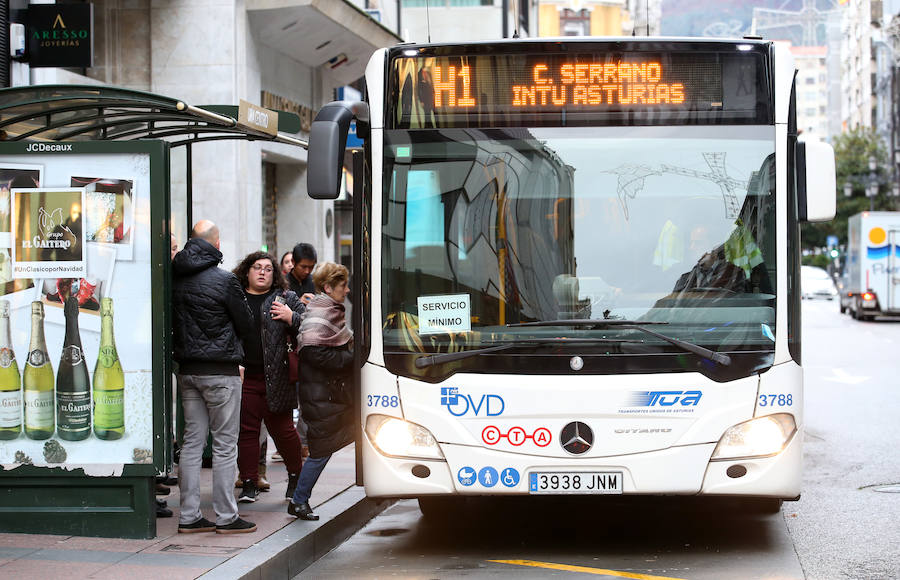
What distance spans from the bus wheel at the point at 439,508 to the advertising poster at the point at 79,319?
2.31 meters

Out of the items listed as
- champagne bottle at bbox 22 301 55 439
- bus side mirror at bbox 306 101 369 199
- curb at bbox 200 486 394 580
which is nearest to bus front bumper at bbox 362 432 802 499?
curb at bbox 200 486 394 580

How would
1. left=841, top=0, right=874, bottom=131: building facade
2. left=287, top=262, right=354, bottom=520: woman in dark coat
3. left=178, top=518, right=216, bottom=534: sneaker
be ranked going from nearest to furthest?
left=178, top=518, right=216, bottom=534: sneaker < left=287, top=262, right=354, bottom=520: woman in dark coat < left=841, top=0, right=874, bottom=131: building facade

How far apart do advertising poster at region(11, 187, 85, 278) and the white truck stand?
34190mm

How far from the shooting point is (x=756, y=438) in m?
6.87

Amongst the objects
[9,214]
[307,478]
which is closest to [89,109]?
[9,214]

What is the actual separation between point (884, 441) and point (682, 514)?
176 inches

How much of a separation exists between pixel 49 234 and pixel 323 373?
5.89ft

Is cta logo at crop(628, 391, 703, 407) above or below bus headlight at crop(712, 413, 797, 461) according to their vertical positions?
above

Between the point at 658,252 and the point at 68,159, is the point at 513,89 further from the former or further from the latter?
the point at 68,159

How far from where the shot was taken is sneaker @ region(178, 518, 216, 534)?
737 centimetres

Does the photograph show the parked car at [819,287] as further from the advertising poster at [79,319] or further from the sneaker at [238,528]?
the advertising poster at [79,319]

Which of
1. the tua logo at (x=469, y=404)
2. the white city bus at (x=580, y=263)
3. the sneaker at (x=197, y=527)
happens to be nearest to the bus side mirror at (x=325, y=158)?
the white city bus at (x=580, y=263)

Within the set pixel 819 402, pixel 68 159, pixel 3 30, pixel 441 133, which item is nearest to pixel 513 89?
pixel 441 133

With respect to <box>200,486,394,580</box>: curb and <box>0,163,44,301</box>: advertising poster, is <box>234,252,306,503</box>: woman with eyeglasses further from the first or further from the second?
<box>0,163,44,301</box>: advertising poster
